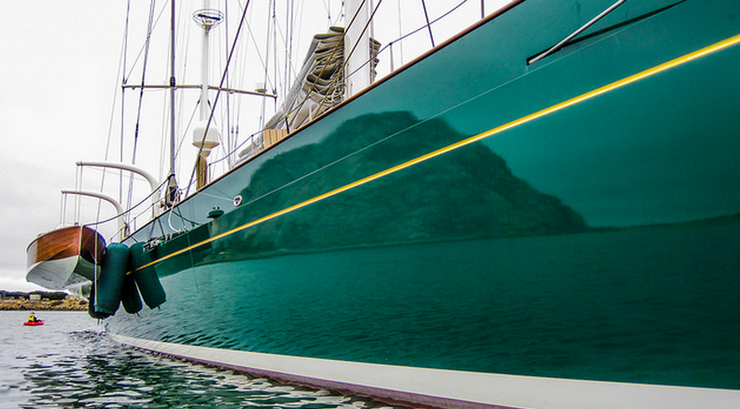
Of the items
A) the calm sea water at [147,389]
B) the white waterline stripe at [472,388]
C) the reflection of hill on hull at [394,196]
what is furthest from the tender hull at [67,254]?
the white waterline stripe at [472,388]

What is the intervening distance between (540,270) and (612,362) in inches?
18.8

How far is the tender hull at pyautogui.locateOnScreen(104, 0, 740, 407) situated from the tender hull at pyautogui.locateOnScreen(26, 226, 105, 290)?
14.9ft

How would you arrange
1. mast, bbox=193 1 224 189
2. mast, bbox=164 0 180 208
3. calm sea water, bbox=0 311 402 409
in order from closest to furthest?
calm sea water, bbox=0 311 402 409, mast, bbox=193 1 224 189, mast, bbox=164 0 180 208

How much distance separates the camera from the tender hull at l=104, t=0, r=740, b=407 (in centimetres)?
187

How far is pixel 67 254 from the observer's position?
7035 millimetres

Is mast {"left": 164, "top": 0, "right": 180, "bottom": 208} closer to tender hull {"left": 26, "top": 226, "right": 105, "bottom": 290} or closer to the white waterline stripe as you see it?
tender hull {"left": 26, "top": 226, "right": 105, "bottom": 290}

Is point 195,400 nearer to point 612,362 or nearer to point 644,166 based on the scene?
point 612,362

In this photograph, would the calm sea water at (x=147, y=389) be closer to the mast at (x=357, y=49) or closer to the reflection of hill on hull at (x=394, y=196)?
the reflection of hill on hull at (x=394, y=196)

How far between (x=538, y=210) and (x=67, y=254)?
22.7 feet

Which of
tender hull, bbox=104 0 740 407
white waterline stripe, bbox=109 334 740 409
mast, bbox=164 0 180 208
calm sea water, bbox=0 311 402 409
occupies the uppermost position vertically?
mast, bbox=164 0 180 208

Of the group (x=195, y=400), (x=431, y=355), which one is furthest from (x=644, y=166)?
(x=195, y=400)

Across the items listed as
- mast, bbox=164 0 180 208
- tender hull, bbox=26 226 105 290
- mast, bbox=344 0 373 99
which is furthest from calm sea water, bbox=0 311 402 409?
mast, bbox=344 0 373 99

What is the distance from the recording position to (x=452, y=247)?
2721mm

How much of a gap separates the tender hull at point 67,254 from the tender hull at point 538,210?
456cm
